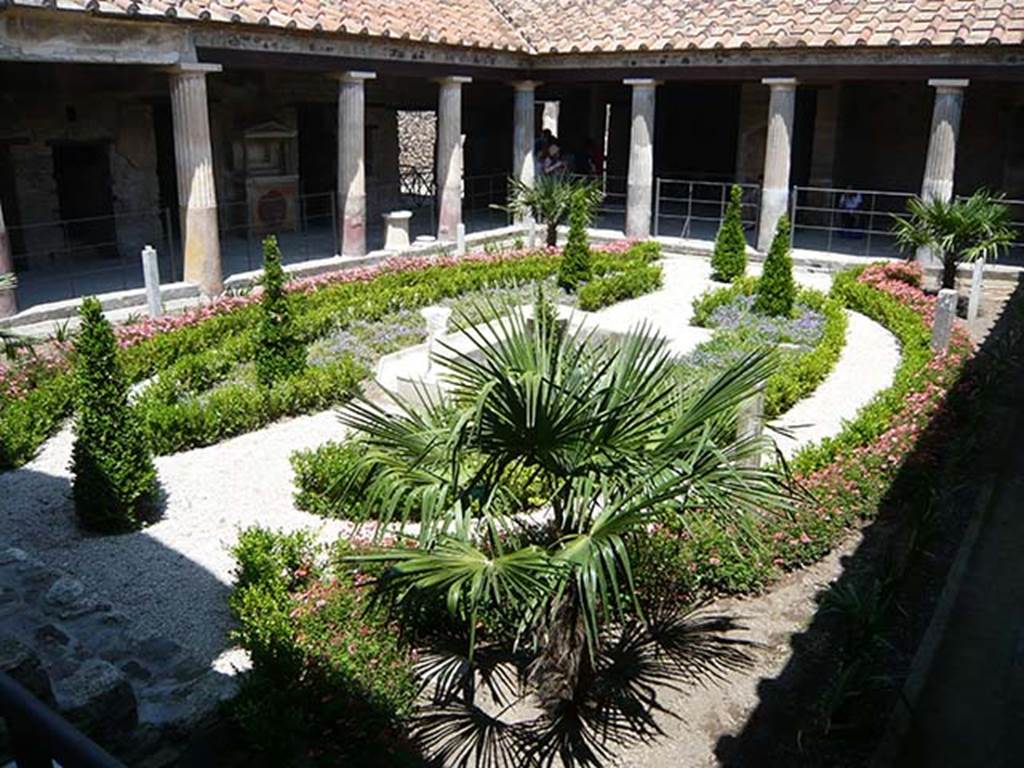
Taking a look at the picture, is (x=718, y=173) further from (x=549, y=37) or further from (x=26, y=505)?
(x=26, y=505)

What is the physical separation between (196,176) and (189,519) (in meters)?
7.41

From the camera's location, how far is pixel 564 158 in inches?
956

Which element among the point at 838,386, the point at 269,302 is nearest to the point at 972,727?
the point at 838,386

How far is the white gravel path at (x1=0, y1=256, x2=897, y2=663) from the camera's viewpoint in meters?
6.45

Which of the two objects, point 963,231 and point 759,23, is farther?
point 759,23

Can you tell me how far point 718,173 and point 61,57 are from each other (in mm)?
15577

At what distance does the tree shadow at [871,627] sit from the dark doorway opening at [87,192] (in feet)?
44.0

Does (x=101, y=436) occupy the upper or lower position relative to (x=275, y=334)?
lower

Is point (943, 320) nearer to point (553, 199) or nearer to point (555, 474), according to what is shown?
point (553, 199)

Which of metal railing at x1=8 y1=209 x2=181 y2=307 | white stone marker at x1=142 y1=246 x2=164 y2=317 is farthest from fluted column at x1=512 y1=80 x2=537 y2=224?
white stone marker at x1=142 y1=246 x2=164 y2=317

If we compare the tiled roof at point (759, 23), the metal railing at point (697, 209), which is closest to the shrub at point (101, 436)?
the tiled roof at point (759, 23)


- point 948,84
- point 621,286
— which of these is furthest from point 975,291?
point 621,286

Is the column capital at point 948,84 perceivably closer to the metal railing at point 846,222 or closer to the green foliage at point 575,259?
the metal railing at point 846,222

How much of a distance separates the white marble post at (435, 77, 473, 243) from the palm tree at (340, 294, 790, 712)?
44.2 feet
